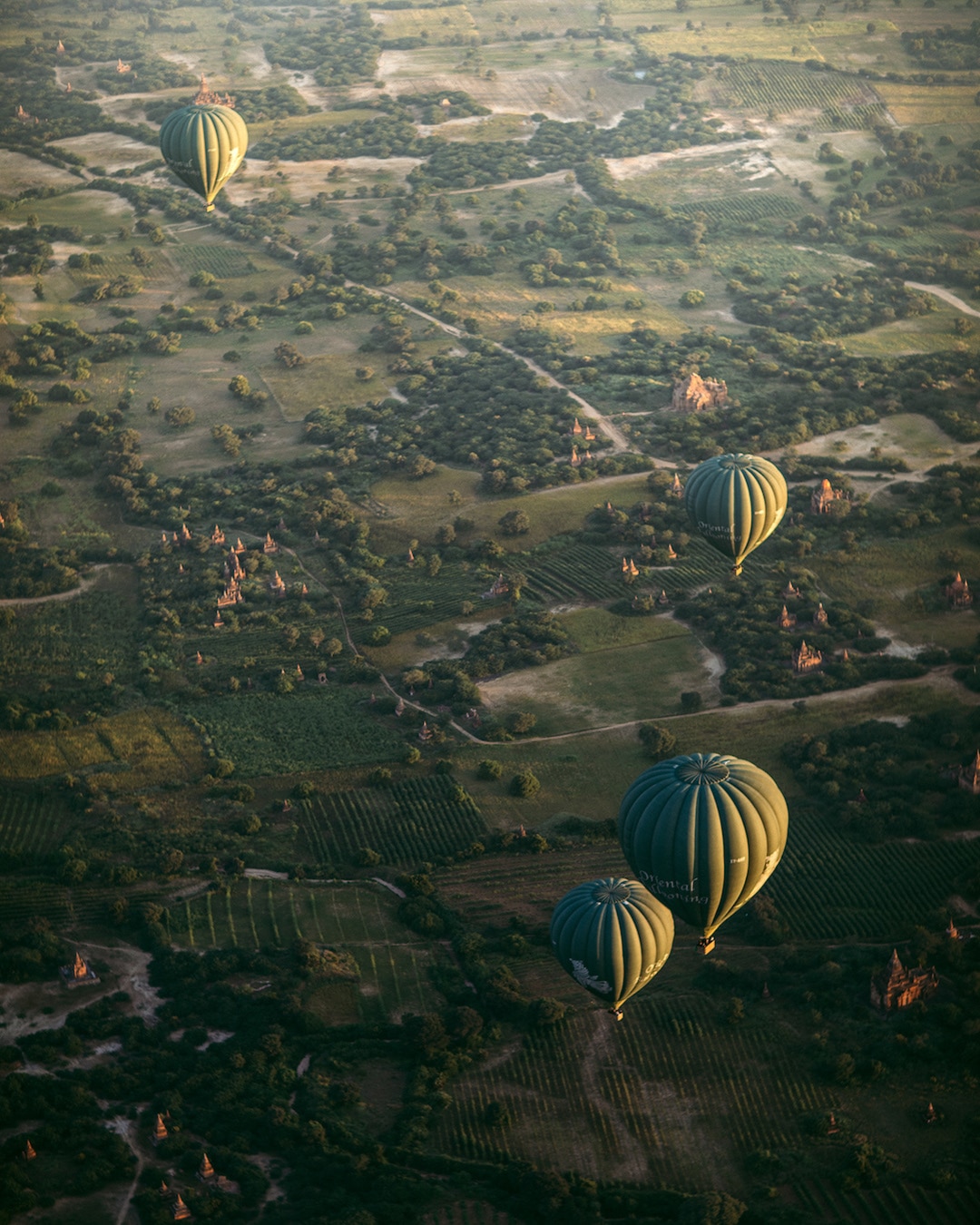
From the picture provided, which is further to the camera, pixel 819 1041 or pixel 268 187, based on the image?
pixel 268 187

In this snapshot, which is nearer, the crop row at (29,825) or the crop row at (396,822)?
the crop row at (29,825)

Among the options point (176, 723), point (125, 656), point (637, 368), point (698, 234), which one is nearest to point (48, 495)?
point (125, 656)

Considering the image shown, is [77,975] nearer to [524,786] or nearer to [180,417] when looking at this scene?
[524,786]

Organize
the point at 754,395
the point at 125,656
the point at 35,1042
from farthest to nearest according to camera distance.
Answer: the point at 754,395 → the point at 125,656 → the point at 35,1042

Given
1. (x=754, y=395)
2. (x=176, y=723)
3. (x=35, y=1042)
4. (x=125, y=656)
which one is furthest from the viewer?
(x=754, y=395)

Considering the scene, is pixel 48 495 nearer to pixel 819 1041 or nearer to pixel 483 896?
pixel 483 896

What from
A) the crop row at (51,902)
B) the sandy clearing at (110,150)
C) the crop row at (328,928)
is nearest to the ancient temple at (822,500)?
the crop row at (328,928)

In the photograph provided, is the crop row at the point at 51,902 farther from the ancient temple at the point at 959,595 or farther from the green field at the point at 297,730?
the ancient temple at the point at 959,595
